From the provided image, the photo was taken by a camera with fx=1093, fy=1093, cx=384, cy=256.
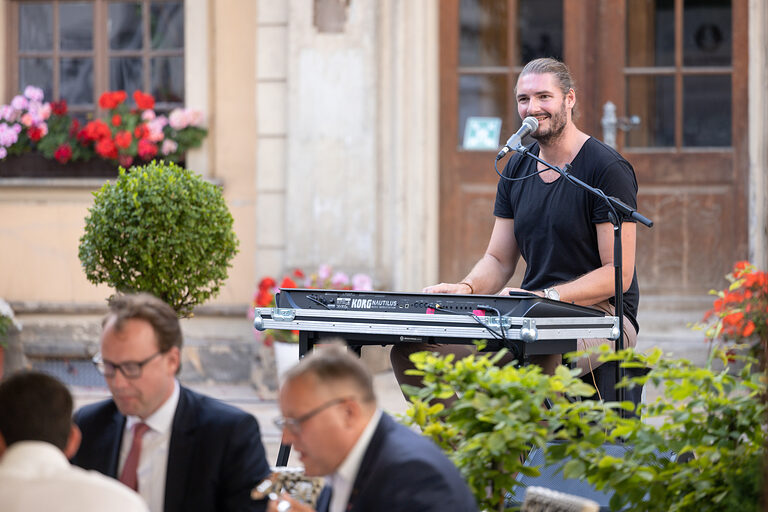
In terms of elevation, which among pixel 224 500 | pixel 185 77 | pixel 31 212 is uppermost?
pixel 185 77

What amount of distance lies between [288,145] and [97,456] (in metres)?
4.99

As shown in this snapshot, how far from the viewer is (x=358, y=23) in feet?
24.4

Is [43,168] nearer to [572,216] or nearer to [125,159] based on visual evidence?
[125,159]

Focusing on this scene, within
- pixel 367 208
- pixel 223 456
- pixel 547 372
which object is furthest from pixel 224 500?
pixel 367 208

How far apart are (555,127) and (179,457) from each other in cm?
203

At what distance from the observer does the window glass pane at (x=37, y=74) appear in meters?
8.26

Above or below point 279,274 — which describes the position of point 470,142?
above

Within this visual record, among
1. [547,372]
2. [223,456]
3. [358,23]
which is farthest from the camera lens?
[358,23]

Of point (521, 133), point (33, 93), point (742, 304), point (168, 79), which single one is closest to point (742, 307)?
point (742, 304)

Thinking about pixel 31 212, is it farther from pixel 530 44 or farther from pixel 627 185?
pixel 627 185

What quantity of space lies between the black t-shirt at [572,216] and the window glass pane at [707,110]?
12.2 feet

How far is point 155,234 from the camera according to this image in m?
4.85

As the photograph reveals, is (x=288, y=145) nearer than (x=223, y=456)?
No

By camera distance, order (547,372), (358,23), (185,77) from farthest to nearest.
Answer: (185,77) → (358,23) → (547,372)
